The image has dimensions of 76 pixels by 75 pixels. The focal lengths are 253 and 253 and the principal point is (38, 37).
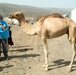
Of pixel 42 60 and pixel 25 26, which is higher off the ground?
pixel 25 26

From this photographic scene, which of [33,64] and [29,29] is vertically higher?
[29,29]

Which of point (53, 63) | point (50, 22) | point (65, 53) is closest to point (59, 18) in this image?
point (50, 22)

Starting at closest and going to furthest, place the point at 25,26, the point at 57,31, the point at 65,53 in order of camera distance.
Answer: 1. the point at 57,31
2. the point at 25,26
3. the point at 65,53

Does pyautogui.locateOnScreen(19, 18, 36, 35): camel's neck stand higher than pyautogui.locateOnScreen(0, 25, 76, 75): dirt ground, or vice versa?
pyautogui.locateOnScreen(19, 18, 36, 35): camel's neck

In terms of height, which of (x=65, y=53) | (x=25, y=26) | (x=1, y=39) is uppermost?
(x=25, y=26)

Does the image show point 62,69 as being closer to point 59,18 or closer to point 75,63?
point 75,63

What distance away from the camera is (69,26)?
30.5 feet

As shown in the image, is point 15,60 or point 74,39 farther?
point 15,60

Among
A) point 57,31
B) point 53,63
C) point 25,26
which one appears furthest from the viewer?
point 53,63

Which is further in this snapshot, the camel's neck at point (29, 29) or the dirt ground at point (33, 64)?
the camel's neck at point (29, 29)

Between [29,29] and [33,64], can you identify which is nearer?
[29,29]

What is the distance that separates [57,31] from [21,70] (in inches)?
80.1

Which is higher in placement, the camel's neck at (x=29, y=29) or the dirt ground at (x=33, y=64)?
the camel's neck at (x=29, y=29)

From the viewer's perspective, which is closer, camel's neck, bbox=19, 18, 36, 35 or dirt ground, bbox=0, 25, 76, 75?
dirt ground, bbox=0, 25, 76, 75
